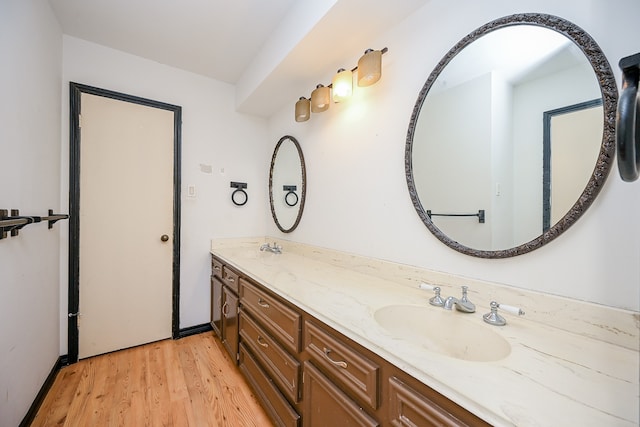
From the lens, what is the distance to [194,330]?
252 centimetres

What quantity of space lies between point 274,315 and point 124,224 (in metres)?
1.70

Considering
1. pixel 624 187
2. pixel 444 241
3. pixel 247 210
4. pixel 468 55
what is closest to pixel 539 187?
pixel 624 187

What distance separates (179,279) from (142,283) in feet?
0.95

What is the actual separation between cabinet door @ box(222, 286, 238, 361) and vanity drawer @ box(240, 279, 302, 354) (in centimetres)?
23

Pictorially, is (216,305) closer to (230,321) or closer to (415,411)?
(230,321)

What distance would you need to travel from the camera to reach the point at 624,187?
779 millimetres

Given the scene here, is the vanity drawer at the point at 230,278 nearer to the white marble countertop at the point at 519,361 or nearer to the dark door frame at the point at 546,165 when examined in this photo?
the white marble countertop at the point at 519,361

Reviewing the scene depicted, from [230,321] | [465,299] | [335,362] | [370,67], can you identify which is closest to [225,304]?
[230,321]

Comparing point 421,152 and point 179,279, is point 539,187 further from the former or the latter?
point 179,279

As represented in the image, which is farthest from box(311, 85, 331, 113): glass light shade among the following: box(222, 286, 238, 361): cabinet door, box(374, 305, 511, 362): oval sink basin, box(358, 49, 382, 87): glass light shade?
box(222, 286, 238, 361): cabinet door

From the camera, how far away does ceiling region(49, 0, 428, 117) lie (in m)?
1.43

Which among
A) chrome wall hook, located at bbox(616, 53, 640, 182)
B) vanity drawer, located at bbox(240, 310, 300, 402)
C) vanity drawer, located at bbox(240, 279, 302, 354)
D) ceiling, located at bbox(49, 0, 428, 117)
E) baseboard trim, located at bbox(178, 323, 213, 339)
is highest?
ceiling, located at bbox(49, 0, 428, 117)

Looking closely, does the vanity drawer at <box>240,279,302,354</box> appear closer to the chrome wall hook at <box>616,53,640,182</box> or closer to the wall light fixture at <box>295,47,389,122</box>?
the chrome wall hook at <box>616,53,640,182</box>

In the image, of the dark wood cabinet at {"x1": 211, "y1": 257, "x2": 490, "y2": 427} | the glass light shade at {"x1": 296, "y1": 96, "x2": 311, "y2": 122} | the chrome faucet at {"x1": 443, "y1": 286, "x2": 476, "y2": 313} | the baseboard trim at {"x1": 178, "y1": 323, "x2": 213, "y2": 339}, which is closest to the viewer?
the dark wood cabinet at {"x1": 211, "y1": 257, "x2": 490, "y2": 427}
